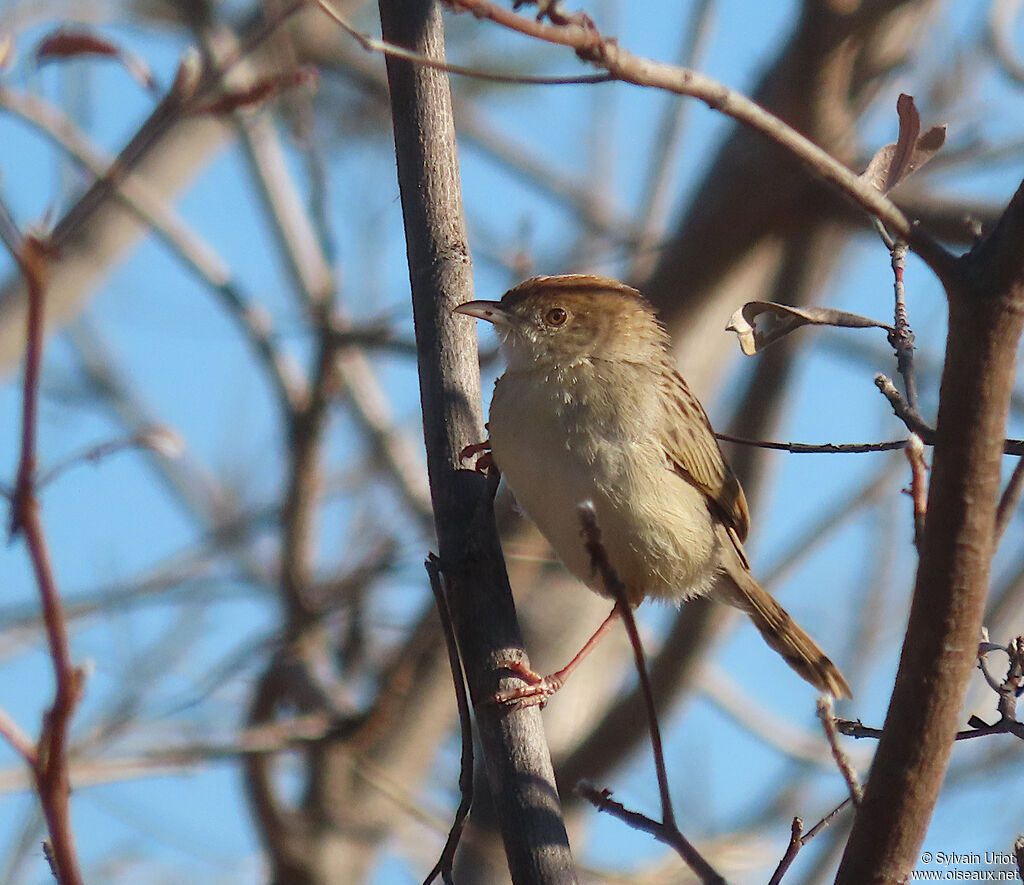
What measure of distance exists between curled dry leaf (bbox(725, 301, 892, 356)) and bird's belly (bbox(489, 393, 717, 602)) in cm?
114

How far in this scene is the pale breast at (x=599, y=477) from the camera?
11.9ft

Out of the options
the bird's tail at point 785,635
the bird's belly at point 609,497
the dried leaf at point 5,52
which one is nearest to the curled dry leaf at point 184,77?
the dried leaf at point 5,52

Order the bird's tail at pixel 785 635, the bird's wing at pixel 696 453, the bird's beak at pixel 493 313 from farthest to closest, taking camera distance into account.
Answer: the bird's tail at pixel 785 635
the bird's beak at pixel 493 313
the bird's wing at pixel 696 453

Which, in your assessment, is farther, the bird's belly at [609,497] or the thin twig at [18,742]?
the bird's belly at [609,497]

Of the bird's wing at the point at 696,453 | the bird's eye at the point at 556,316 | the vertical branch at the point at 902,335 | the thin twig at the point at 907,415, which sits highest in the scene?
the bird's eye at the point at 556,316

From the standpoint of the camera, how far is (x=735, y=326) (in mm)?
2391

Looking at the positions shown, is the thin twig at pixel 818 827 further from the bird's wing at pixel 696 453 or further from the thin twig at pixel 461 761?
the bird's wing at pixel 696 453

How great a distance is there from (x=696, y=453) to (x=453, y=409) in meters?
1.59

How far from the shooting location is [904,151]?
209cm

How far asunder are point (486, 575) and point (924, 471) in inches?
38.0

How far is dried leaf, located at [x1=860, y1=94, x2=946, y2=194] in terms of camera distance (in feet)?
6.86

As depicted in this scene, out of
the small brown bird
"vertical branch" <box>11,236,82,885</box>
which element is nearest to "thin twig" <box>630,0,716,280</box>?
the small brown bird

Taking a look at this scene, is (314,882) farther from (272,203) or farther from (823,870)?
(272,203)

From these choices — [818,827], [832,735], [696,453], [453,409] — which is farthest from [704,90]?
[696,453]
